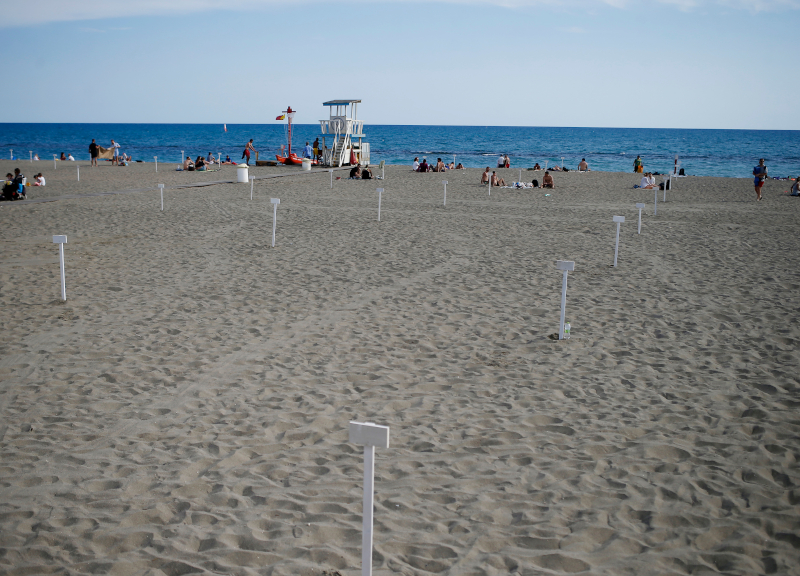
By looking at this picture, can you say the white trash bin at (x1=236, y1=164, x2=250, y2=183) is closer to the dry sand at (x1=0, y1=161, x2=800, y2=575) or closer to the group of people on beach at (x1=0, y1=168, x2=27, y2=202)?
the group of people on beach at (x1=0, y1=168, x2=27, y2=202)

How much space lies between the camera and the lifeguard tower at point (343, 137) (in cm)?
3816

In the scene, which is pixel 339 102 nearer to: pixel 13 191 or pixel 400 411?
pixel 13 191

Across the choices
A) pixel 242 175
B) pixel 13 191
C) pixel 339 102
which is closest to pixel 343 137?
pixel 339 102

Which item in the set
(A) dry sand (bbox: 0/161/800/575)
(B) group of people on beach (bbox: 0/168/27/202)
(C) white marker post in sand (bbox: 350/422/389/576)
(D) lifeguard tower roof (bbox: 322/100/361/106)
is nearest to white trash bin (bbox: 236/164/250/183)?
(B) group of people on beach (bbox: 0/168/27/202)

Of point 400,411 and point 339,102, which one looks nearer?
point 400,411

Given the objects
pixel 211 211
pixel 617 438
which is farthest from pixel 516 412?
pixel 211 211

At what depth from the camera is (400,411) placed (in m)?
5.50

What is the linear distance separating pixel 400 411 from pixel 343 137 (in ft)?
119

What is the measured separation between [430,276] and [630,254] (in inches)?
197

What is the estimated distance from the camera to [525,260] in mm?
12094

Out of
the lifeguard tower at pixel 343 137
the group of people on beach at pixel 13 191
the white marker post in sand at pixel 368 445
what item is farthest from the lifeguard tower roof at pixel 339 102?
the white marker post in sand at pixel 368 445

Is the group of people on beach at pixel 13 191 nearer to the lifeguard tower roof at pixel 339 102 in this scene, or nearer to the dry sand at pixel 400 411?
the dry sand at pixel 400 411

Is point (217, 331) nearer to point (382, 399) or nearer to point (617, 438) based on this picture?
point (382, 399)

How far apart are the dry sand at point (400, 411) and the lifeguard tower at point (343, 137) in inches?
1065
